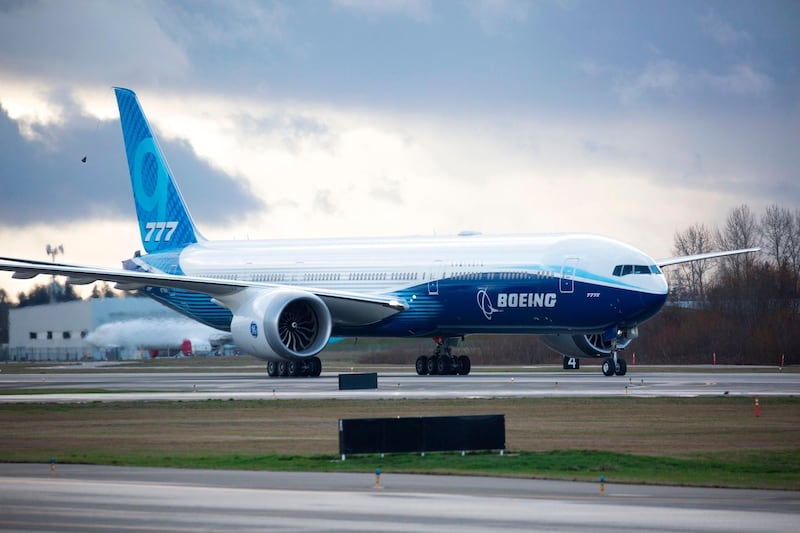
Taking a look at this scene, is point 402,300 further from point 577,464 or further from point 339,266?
point 577,464

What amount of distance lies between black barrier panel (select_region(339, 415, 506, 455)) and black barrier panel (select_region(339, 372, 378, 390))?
2019 cm

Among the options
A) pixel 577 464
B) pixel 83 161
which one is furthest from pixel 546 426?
pixel 83 161

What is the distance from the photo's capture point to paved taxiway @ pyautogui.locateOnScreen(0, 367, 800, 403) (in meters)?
42.8

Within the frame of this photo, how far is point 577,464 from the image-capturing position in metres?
24.1

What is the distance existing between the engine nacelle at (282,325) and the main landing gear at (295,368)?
24.4 inches

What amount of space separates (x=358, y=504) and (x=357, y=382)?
28178 mm

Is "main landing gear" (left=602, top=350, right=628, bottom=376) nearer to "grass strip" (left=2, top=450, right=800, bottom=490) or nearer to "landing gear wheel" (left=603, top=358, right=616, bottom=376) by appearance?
"landing gear wheel" (left=603, top=358, right=616, bottom=376)

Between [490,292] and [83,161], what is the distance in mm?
20749

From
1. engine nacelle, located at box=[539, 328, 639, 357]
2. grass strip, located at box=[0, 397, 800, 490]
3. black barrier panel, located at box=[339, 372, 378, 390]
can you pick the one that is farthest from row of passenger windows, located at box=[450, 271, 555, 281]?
grass strip, located at box=[0, 397, 800, 490]

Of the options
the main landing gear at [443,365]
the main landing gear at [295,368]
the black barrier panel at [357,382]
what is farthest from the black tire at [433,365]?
the black barrier panel at [357,382]

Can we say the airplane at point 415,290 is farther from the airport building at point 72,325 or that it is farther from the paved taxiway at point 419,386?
the airport building at point 72,325

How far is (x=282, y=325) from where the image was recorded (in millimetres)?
56688

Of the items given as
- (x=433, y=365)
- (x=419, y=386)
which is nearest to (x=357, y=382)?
(x=419, y=386)

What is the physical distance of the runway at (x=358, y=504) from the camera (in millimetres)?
16906
